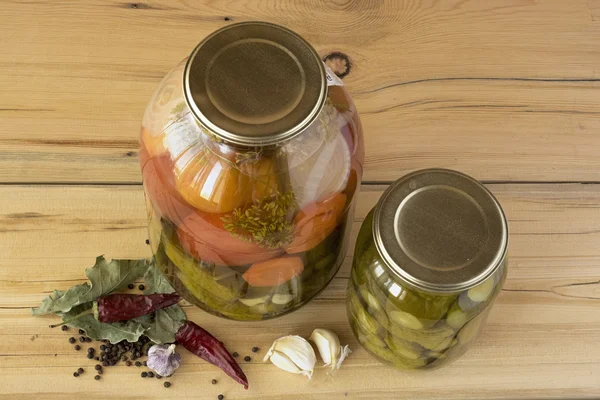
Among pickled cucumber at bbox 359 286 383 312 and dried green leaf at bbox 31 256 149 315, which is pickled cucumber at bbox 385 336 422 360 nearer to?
pickled cucumber at bbox 359 286 383 312

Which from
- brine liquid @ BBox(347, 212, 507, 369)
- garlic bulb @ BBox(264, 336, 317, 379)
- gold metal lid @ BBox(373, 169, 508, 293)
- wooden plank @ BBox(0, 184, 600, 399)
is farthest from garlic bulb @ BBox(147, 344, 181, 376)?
gold metal lid @ BBox(373, 169, 508, 293)

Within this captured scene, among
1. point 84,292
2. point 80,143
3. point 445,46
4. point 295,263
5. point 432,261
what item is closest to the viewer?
point 432,261

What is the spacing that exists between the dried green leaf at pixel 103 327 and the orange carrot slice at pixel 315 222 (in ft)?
0.87

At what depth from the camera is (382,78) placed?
1.25 m

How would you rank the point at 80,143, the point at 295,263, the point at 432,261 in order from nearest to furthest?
the point at 432,261 → the point at 295,263 → the point at 80,143

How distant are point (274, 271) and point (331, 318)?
0.61 ft

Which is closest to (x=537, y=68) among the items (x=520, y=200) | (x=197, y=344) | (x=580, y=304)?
(x=520, y=200)

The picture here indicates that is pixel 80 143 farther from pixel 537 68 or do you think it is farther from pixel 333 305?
pixel 537 68

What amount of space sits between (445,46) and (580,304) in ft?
1.49

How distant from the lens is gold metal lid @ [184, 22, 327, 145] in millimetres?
792

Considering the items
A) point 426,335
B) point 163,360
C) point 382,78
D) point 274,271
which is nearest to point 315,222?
point 274,271

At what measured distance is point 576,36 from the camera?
4.27 ft

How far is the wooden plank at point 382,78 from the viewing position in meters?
1.18

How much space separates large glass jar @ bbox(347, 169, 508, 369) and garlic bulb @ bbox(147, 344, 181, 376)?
0.27 meters
